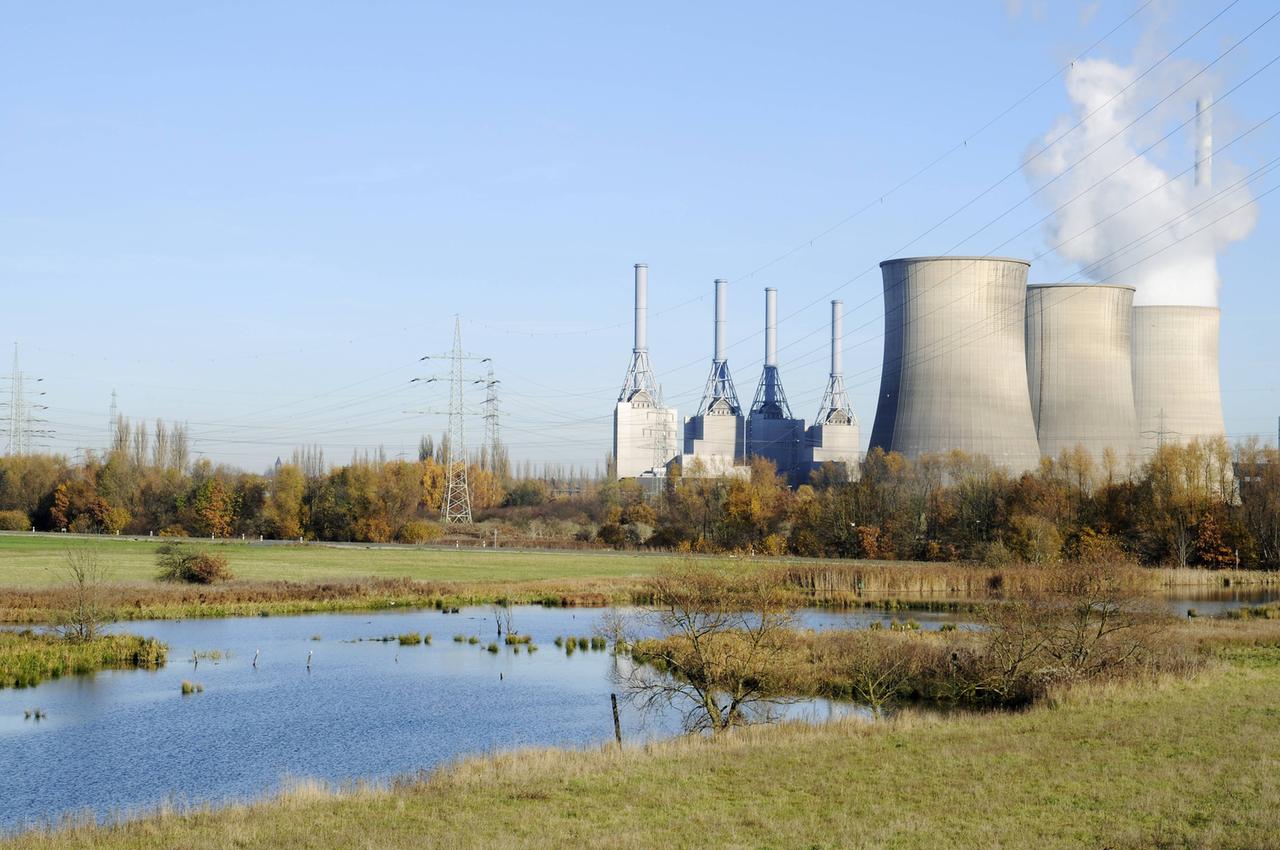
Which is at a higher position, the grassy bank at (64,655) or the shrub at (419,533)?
the shrub at (419,533)

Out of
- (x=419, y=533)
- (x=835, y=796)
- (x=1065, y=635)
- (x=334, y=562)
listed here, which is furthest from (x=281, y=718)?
(x=419, y=533)

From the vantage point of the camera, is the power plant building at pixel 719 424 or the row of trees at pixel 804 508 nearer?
the row of trees at pixel 804 508

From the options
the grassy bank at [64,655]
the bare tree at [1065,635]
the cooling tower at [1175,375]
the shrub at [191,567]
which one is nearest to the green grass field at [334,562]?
the shrub at [191,567]

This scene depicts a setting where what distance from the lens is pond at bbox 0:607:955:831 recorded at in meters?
12.3

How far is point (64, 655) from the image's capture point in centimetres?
1950

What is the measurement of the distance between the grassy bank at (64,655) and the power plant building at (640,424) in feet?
167

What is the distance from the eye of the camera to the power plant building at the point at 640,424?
234ft

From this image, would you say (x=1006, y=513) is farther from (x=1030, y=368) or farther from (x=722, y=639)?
(x=722, y=639)

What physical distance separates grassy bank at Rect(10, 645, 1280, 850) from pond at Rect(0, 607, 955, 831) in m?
2.01

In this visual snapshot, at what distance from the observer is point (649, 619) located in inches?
982

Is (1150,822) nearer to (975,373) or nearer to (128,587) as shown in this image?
(128,587)

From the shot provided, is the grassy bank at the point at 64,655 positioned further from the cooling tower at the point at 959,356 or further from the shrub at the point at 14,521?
the shrub at the point at 14,521

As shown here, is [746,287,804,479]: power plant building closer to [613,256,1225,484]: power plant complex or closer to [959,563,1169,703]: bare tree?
[613,256,1225,484]: power plant complex

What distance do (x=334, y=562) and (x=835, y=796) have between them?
105 feet
